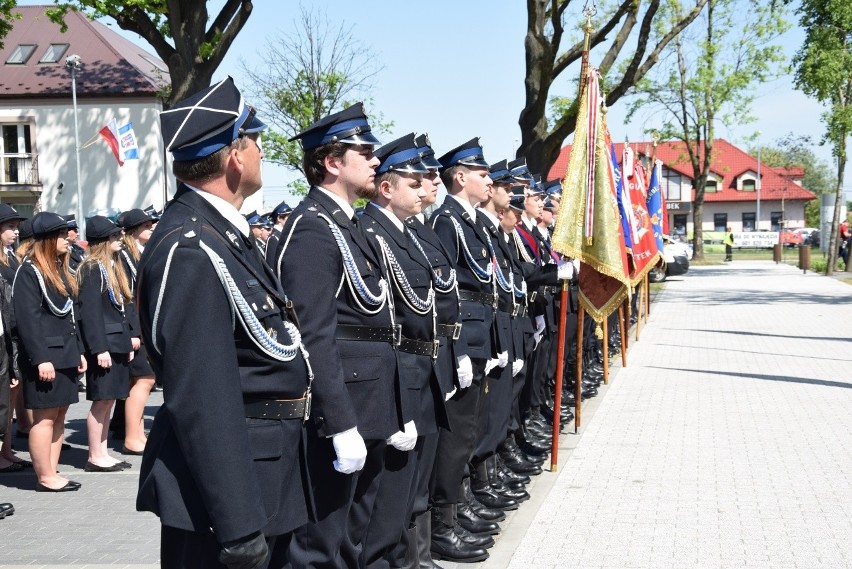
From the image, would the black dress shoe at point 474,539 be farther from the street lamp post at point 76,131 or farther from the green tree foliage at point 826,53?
the green tree foliage at point 826,53

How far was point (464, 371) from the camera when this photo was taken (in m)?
5.48

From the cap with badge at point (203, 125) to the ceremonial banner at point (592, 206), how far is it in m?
4.83

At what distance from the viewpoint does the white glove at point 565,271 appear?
7.55 meters

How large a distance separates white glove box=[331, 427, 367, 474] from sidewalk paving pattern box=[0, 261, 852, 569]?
2.08 metres

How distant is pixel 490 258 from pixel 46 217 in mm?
3496

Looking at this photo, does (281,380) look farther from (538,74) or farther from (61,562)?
(538,74)

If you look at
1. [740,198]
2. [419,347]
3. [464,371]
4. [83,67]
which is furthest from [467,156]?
[740,198]

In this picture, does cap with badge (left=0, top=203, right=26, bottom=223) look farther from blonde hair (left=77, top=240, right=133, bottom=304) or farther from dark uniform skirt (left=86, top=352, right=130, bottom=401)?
dark uniform skirt (left=86, top=352, right=130, bottom=401)

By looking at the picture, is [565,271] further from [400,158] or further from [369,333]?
[369,333]

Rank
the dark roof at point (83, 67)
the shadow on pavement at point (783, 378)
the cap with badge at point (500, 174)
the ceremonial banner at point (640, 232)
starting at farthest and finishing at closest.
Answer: the dark roof at point (83, 67)
the ceremonial banner at point (640, 232)
the shadow on pavement at point (783, 378)
the cap with badge at point (500, 174)

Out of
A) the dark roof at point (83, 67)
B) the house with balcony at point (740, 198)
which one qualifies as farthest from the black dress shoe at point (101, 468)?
the house with balcony at point (740, 198)

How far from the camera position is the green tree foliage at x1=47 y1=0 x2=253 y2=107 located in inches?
618

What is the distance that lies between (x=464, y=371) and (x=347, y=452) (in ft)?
6.35

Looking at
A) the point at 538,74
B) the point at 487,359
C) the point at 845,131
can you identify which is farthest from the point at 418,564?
the point at 845,131
